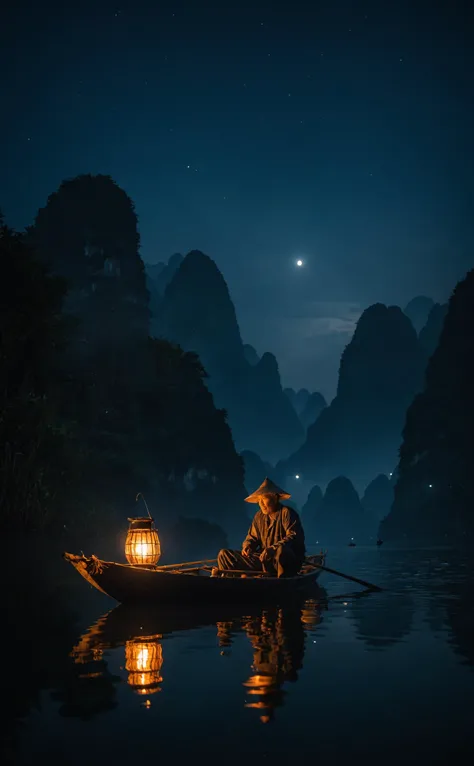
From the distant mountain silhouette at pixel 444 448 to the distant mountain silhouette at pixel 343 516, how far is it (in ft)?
134

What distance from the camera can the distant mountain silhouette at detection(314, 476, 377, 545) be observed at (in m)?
110

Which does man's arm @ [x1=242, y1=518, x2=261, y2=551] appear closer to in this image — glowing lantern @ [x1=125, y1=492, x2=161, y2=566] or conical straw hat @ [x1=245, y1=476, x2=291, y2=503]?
conical straw hat @ [x1=245, y1=476, x2=291, y2=503]

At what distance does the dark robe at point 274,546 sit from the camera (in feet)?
35.3

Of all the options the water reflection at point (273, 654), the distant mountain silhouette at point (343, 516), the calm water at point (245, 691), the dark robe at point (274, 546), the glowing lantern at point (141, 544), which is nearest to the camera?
the calm water at point (245, 691)

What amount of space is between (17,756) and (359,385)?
14332cm

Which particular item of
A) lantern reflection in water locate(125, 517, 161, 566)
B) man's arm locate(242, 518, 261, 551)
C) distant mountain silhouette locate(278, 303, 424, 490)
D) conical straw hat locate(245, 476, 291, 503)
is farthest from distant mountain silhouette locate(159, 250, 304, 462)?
lantern reflection in water locate(125, 517, 161, 566)

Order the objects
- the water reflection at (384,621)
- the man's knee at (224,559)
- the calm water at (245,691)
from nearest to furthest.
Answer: the calm water at (245,691) → the water reflection at (384,621) → the man's knee at (224,559)

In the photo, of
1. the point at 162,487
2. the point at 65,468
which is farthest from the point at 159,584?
the point at 162,487

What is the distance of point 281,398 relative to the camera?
610ft

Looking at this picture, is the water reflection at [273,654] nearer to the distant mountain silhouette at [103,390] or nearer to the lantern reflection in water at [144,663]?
the lantern reflection in water at [144,663]

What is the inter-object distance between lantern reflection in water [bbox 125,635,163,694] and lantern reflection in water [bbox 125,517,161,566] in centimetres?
326

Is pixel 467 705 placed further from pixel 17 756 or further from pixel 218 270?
pixel 218 270

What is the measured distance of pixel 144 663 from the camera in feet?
19.1

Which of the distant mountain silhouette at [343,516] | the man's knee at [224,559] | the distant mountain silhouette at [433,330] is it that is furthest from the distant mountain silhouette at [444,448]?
the distant mountain silhouette at [433,330]
